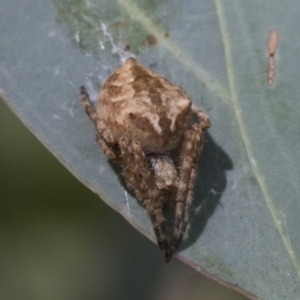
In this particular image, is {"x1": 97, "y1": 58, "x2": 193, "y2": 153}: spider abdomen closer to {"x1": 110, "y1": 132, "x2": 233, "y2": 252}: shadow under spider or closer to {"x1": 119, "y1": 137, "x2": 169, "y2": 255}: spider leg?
{"x1": 119, "y1": 137, "x2": 169, "y2": 255}: spider leg

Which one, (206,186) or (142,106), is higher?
(142,106)

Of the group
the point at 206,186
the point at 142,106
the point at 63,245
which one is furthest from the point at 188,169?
the point at 63,245

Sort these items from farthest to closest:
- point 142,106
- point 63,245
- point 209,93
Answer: point 63,245 → point 209,93 → point 142,106

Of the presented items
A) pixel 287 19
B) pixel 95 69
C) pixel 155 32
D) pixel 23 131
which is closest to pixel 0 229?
pixel 23 131

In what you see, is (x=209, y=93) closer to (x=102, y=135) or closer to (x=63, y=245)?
(x=102, y=135)

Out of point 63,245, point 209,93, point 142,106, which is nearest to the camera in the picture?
point 142,106

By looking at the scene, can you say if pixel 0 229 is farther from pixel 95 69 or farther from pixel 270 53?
pixel 270 53

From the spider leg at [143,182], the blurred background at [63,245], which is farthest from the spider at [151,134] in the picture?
the blurred background at [63,245]

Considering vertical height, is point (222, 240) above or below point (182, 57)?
below
